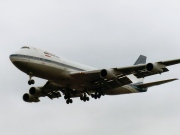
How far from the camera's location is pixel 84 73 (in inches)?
2041

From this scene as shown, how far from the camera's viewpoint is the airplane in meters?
50.2

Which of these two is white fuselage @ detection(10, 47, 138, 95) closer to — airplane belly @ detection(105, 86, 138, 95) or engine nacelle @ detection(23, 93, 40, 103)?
airplane belly @ detection(105, 86, 138, 95)

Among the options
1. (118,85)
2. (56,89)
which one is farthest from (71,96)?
(118,85)

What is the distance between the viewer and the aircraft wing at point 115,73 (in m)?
50.7

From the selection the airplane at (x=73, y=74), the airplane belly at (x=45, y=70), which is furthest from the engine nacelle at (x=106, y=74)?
the airplane belly at (x=45, y=70)

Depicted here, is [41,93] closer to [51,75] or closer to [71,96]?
[71,96]

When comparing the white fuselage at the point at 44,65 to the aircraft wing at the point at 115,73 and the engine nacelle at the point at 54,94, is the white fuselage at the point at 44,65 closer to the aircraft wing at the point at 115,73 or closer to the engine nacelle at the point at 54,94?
the aircraft wing at the point at 115,73

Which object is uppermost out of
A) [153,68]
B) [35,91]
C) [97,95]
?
[153,68]

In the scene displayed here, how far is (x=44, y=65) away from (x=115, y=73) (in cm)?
830

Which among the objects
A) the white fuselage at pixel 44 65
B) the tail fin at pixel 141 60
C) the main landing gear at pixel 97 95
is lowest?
the main landing gear at pixel 97 95

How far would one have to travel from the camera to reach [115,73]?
52594 mm

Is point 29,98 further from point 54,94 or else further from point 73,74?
point 73,74

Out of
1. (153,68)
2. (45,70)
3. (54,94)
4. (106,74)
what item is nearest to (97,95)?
(106,74)

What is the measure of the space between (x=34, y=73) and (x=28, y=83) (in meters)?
1.31
